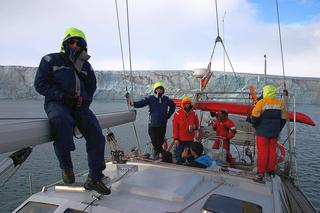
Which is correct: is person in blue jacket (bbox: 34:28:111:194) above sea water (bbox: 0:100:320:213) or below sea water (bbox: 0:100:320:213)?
above

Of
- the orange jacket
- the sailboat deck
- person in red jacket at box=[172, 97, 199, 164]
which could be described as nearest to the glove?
the sailboat deck

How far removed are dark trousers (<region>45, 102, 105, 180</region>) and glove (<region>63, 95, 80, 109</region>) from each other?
0.10ft

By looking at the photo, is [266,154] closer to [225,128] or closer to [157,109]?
[225,128]

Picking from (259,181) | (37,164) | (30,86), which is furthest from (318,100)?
(259,181)

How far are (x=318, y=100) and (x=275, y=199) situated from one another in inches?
2073

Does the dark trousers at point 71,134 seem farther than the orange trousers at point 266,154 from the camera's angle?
No

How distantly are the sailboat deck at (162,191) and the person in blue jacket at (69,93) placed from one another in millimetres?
243

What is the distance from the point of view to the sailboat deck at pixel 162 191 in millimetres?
2314

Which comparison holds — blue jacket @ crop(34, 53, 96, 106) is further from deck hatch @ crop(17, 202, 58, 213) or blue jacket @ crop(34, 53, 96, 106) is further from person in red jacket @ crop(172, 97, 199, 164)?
person in red jacket @ crop(172, 97, 199, 164)

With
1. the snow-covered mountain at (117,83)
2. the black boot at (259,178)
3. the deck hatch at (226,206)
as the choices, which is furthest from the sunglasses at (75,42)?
the snow-covered mountain at (117,83)

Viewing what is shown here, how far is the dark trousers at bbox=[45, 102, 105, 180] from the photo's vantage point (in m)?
2.00

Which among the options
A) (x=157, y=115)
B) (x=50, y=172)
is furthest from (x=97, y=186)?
(x=50, y=172)

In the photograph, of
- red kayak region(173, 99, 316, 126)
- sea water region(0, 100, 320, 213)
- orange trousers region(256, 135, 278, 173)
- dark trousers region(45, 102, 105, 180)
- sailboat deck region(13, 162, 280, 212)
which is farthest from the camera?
sea water region(0, 100, 320, 213)

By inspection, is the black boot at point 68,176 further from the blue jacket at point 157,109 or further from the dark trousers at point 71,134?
the blue jacket at point 157,109
